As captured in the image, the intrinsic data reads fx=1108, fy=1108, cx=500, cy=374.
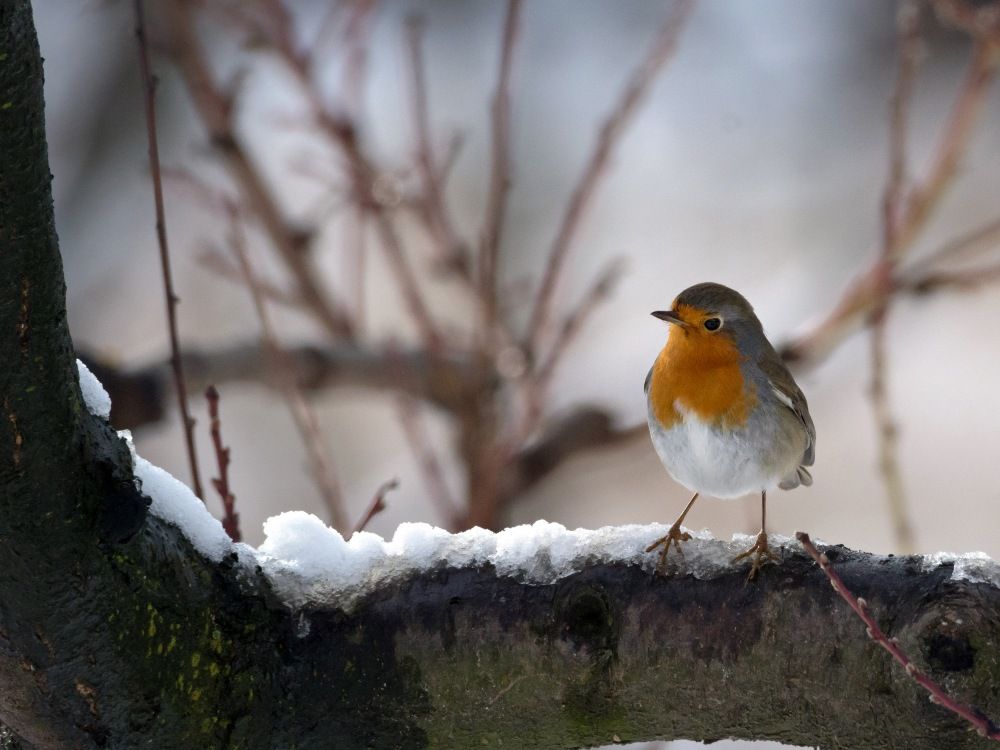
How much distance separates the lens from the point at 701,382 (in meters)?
2.37

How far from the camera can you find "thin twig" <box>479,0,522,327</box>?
2230 mm

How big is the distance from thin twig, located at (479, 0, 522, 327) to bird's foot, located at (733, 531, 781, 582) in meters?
1.02

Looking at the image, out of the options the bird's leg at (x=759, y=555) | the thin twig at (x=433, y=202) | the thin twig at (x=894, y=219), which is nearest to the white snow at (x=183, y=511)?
the bird's leg at (x=759, y=555)

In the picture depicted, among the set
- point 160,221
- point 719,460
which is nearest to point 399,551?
point 160,221

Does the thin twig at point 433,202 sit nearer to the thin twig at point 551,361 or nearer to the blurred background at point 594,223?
the thin twig at point 551,361

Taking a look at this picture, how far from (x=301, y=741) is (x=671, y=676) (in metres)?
0.54

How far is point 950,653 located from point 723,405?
979 mm

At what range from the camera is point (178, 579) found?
1.48 metres

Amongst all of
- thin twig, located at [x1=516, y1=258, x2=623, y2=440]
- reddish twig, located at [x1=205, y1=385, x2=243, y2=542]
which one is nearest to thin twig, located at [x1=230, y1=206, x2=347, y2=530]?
reddish twig, located at [x1=205, y1=385, x2=243, y2=542]

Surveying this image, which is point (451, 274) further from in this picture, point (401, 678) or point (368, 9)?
point (401, 678)

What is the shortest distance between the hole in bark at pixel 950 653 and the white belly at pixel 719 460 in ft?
2.93

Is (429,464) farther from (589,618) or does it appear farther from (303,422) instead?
(589,618)

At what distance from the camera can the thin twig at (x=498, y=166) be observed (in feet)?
7.32

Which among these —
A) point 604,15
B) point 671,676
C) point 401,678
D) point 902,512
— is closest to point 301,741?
point 401,678
